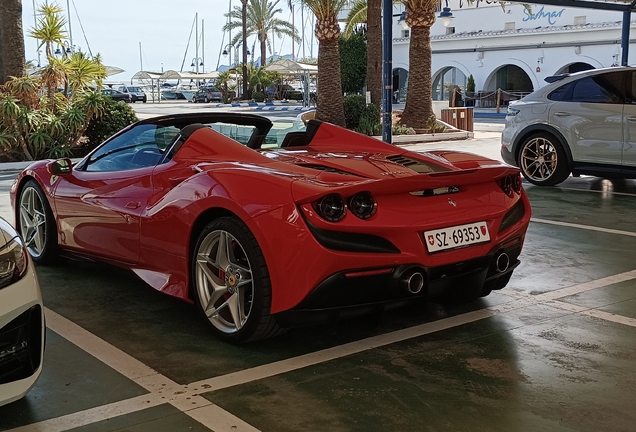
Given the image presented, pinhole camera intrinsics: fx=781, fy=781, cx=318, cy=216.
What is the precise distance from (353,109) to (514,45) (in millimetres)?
22664

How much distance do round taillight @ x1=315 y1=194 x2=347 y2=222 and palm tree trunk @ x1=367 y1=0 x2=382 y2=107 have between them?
1938 cm

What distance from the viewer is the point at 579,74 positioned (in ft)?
33.9

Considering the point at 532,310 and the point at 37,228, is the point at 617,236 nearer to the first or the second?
the point at 532,310

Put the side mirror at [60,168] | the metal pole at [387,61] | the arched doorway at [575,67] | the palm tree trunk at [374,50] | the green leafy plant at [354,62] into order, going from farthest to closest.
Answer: the green leafy plant at [354,62] < the arched doorway at [575,67] < the palm tree trunk at [374,50] < the metal pole at [387,61] < the side mirror at [60,168]

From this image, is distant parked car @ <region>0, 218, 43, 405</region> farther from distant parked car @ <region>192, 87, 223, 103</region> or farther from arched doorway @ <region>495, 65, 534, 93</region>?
distant parked car @ <region>192, 87, 223, 103</region>

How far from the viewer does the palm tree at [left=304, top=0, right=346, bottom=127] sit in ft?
74.3

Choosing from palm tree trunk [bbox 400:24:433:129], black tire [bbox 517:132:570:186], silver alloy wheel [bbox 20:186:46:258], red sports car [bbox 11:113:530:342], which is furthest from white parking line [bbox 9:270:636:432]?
palm tree trunk [bbox 400:24:433:129]

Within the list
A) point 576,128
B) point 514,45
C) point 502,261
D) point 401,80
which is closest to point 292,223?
point 502,261

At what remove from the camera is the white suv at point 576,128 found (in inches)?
380

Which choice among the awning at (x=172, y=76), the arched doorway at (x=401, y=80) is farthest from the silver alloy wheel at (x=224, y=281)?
the awning at (x=172, y=76)

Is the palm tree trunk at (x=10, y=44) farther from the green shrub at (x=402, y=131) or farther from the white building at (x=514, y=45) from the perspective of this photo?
the white building at (x=514, y=45)

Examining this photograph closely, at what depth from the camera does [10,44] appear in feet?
53.9

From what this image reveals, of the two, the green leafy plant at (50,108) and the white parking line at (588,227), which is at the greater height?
the green leafy plant at (50,108)

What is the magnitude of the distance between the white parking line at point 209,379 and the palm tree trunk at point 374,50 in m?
18.1
